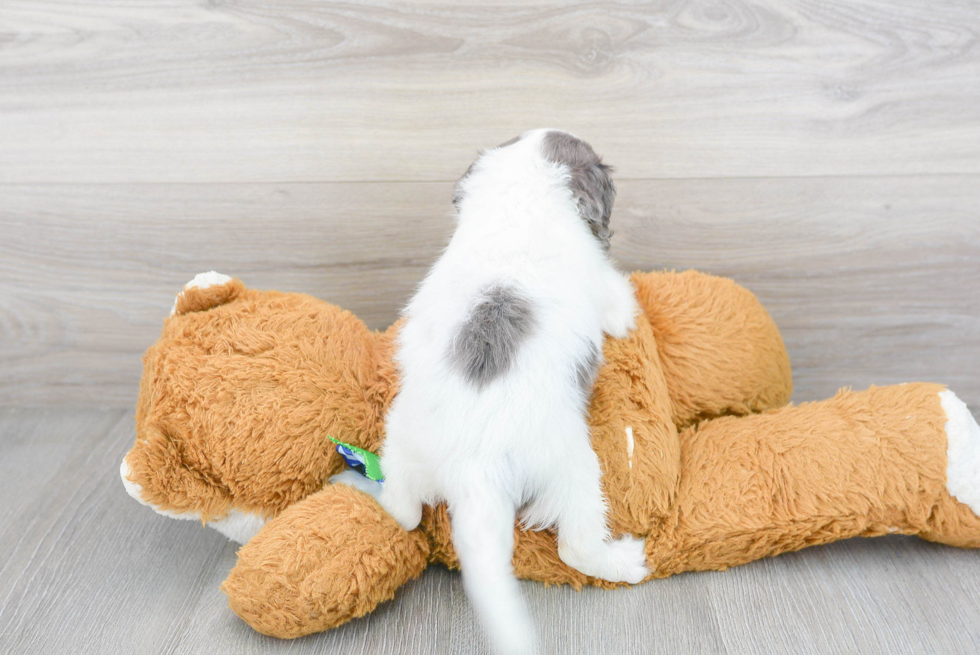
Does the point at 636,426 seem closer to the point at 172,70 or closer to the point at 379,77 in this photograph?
the point at 379,77

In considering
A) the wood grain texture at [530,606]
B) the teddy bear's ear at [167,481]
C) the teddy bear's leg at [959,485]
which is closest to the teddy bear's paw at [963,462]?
the teddy bear's leg at [959,485]

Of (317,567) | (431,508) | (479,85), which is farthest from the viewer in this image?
(479,85)

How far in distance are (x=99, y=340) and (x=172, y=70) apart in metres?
0.58

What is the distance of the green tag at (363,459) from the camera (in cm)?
108

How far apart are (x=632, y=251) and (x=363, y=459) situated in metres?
0.65

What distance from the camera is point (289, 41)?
1312 millimetres

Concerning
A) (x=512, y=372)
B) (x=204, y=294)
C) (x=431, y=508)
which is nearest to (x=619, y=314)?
(x=512, y=372)

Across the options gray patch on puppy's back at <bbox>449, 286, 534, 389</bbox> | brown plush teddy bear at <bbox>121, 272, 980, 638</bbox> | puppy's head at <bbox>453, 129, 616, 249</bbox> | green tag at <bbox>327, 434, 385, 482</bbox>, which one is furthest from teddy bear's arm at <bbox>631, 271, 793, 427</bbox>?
green tag at <bbox>327, 434, 385, 482</bbox>

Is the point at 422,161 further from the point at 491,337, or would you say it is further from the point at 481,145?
the point at 491,337

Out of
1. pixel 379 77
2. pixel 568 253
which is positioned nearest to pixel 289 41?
pixel 379 77

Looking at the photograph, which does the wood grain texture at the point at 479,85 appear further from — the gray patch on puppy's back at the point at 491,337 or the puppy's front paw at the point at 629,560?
the puppy's front paw at the point at 629,560

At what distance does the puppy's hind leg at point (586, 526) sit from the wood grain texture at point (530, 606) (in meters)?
0.05

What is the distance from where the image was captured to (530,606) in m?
1.03

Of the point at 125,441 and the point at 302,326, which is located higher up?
the point at 302,326
